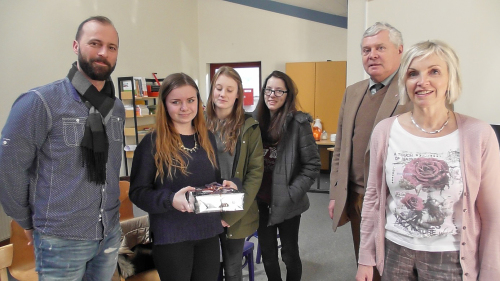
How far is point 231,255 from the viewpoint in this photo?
1623 mm

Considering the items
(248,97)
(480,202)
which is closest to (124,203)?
(480,202)

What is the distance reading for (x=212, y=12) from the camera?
21.7 feet

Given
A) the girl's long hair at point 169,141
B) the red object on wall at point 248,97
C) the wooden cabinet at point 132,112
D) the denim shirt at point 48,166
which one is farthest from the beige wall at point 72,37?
the girl's long hair at point 169,141

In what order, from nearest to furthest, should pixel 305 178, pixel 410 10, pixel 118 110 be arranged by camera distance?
pixel 118 110
pixel 305 178
pixel 410 10

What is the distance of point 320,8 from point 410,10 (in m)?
2.80

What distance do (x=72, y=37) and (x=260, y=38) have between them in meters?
3.49

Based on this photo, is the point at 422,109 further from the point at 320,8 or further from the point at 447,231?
the point at 320,8

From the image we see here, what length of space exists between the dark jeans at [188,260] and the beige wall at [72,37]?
114 inches

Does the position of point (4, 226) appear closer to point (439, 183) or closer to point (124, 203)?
point (124, 203)

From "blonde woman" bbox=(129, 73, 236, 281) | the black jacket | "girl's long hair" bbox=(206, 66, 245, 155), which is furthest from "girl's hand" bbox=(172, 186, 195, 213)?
the black jacket

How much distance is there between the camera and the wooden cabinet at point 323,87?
5.40 metres

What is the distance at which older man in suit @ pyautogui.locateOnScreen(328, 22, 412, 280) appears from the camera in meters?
1.48

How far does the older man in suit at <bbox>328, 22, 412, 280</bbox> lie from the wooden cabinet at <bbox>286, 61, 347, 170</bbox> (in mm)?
3758

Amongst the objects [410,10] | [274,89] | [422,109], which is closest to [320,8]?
[410,10]
